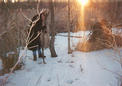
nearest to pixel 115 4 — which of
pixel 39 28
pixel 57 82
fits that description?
pixel 39 28

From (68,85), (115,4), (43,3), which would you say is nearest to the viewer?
(68,85)

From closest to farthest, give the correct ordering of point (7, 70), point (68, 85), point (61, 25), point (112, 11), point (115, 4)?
point (68, 85) < point (7, 70) < point (112, 11) < point (115, 4) < point (61, 25)

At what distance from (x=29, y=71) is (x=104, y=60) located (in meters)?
2.50

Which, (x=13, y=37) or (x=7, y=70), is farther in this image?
(x=13, y=37)

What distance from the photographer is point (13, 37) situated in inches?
163

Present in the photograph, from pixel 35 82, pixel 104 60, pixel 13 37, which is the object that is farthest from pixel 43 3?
pixel 35 82

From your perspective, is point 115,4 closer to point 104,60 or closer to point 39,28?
point 104,60

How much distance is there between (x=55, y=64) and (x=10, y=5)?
2.38 meters

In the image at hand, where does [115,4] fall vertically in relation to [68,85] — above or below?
above

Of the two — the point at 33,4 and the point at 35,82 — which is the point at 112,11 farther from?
the point at 35,82

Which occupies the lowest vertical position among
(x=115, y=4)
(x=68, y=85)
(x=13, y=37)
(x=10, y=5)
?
(x=68, y=85)

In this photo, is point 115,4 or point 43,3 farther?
point 43,3

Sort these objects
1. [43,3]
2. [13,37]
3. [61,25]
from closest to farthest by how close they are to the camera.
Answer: [13,37]
[43,3]
[61,25]

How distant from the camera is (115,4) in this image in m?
7.95
